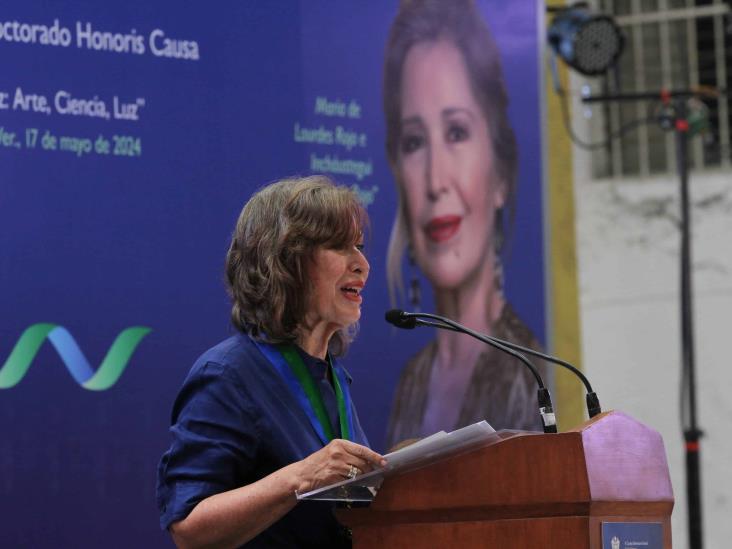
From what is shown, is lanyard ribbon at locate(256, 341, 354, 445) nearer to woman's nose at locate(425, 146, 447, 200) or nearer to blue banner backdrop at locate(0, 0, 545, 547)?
blue banner backdrop at locate(0, 0, 545, 547)

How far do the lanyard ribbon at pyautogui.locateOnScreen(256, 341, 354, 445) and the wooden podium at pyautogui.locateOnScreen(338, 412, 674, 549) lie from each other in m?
0.21

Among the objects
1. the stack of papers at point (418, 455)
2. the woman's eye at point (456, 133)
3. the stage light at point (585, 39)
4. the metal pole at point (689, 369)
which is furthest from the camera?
the metal pole at point (689, 369)

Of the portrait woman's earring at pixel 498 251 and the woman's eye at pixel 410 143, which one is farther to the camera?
the portrait woman's earring at pixel 498 251

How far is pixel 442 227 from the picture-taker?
4.07m

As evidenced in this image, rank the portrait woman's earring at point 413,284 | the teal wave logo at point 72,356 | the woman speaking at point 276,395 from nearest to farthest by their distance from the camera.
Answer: the woman speaking at point 276,395
the teal wave logo at point 72,356
the portrait woman's earring at point 413,284

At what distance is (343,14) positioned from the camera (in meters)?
3.89

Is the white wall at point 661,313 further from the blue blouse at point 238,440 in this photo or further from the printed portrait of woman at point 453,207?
the blue blouse at point 238,440

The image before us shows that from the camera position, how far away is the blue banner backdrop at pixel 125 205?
122 inches

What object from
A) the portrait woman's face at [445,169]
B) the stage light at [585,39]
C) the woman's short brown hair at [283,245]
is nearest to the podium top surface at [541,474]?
the woman's short brown hair at [283,245]

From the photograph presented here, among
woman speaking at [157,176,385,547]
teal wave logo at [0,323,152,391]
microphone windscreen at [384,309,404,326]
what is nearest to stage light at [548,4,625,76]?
teal wave logo at [0,323,152,391]

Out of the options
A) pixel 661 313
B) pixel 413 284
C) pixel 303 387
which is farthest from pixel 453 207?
pixel 661 313

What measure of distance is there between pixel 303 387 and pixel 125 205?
4.84ft

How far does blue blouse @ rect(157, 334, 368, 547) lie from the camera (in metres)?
1.85

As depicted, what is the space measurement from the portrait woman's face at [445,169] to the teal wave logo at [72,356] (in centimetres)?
110
